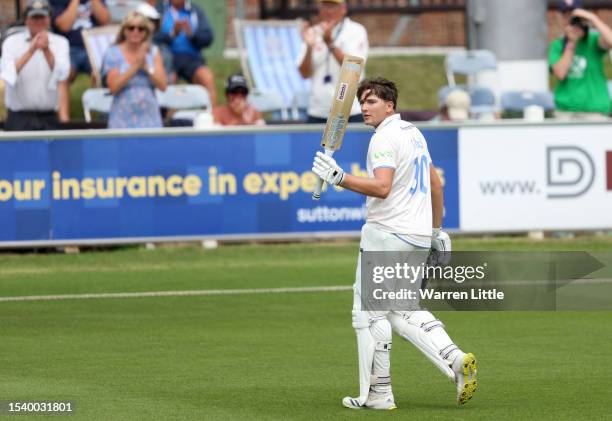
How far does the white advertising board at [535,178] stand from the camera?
711 inches

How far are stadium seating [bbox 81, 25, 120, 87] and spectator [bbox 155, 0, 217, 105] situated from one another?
2.78ft

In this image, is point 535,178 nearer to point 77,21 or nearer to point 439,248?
point 77,21

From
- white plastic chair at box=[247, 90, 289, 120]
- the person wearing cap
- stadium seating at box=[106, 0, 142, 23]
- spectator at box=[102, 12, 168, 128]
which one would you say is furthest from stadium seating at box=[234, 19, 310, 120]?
the person wearing cap

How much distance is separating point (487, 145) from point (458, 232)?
1041 millimetres

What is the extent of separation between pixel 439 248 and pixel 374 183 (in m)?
0.76

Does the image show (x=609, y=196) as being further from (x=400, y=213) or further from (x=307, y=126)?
(x=400, y=213)

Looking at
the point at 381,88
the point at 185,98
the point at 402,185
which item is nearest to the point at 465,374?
the point at 402,185

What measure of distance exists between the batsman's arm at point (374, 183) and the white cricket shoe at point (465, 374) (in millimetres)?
1049

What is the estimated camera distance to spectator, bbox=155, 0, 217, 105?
21000 millimetres

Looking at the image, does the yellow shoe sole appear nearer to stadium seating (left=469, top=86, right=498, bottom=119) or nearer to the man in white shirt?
the man in white shirt

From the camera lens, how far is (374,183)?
371 inches

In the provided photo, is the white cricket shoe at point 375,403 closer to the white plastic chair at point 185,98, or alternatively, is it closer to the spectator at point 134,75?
the spectator at point 134,75

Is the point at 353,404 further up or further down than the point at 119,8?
further down

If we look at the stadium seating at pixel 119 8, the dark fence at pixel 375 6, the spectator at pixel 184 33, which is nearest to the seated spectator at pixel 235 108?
the spectator at pixel 184 33
